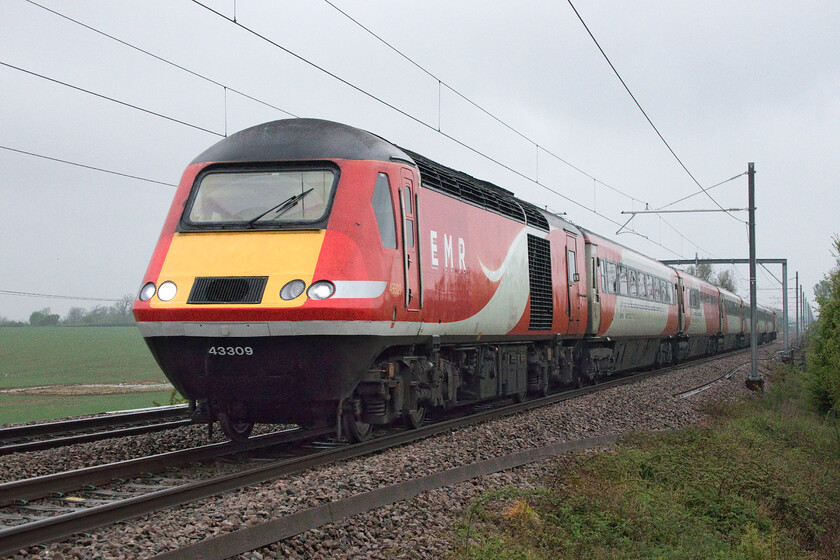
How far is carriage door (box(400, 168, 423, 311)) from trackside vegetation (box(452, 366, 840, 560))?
8.18ft

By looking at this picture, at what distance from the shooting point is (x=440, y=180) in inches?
430

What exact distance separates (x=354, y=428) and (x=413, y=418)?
1.33 m

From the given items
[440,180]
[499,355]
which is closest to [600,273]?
[499,355]

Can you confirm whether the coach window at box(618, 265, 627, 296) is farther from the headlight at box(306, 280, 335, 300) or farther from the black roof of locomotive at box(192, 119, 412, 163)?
the headlight at box(306, 280, 335, 300)

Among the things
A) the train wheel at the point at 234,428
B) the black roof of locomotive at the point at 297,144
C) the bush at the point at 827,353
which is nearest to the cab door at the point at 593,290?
the bush at the point at 827,353

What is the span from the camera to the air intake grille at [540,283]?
1416cm

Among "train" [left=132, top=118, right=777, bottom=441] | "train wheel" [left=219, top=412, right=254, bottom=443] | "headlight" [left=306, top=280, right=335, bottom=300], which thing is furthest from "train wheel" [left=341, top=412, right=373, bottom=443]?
"headlight" [left=306, top=280, right=335, bottom=300]

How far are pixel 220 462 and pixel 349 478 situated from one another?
2.03 m

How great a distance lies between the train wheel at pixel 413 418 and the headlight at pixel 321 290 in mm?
2725

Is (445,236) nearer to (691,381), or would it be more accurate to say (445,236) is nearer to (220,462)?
(220,462)

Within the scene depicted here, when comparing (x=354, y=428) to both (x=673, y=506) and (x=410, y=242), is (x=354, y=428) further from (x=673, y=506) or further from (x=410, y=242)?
(x=673, y=506)

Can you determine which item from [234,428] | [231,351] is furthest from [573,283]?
[231,351]

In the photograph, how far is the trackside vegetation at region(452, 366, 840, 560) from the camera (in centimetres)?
646

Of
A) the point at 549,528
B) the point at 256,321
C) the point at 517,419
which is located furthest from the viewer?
the point at 517,419
